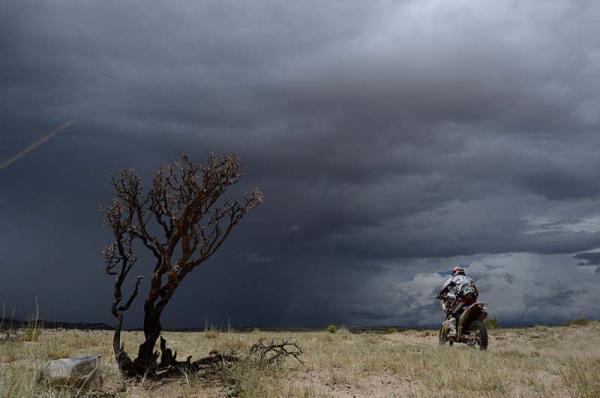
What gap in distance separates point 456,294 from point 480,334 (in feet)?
4.75

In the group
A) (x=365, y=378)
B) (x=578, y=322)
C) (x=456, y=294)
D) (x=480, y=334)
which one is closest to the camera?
(x=365, y=378)

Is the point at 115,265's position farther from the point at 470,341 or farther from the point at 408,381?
the point at 470,341

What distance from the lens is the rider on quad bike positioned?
51.1 feet

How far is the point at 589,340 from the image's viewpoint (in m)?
22.4

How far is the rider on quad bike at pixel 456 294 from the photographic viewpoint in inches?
613

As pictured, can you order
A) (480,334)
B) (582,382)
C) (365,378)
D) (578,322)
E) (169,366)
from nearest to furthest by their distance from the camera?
(582,382) < (365,378) < (169,366) < (480,334) < (578,322)

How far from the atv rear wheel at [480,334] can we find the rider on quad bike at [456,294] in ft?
2.13

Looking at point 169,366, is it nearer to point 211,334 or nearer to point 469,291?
point 211,334

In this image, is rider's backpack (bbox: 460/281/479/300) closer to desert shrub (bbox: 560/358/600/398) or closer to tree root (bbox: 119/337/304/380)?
desert shrub (bbox: 560/358/600/398)

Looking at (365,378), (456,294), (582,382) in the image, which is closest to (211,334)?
(456,294)

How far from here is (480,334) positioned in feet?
48.2

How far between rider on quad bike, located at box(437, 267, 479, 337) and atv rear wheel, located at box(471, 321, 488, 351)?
2.13 ft

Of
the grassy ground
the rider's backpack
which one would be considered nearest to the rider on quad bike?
the rider's backpack

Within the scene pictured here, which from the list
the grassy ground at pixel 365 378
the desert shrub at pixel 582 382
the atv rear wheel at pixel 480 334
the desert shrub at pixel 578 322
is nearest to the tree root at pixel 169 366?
the grassy ground at pixel 365 378
